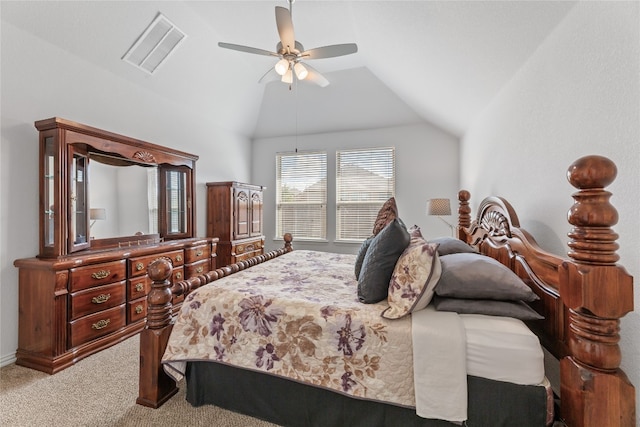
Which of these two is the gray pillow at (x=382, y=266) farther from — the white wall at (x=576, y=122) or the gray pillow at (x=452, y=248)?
the white wall at (x=576, y=122)

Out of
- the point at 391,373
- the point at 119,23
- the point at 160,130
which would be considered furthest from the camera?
the point at 160,130

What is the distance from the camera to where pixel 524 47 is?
1.71m

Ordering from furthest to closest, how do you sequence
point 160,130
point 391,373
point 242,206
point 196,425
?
point 242,206 → point 160,130 → point 196,425 → point 391,373

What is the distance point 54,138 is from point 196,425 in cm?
248

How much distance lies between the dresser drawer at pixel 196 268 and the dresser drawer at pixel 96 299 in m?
0.77

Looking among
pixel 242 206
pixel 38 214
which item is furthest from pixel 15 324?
pixel 242 206

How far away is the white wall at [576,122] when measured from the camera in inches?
38.7

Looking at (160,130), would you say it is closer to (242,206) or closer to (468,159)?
(242,206)

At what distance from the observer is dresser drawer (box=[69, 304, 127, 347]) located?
222 centimetres

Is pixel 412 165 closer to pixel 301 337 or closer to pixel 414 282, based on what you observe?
pixel 414 282

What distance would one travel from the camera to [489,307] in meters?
1.29

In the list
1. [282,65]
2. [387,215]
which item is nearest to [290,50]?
[282,65]

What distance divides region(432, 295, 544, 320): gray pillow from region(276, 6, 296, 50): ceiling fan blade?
7.49ft

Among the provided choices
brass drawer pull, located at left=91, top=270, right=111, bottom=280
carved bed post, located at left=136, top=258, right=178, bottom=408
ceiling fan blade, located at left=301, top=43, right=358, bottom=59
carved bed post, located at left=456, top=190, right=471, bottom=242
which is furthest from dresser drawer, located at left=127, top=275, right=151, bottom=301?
carved bed post, located at left=456, top=190, right=471, bottom=242
